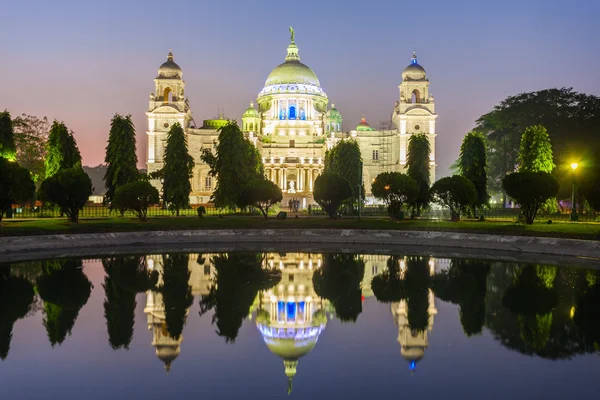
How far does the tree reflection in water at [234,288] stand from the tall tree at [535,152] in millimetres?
37313

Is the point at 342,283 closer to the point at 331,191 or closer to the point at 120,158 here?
the point at 331,191

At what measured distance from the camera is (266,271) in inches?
863

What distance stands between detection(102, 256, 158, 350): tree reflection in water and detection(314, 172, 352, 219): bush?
74.1 ft

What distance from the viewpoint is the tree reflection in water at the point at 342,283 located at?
1544 cm

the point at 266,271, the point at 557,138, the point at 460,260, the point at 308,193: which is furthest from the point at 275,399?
the point at 308,193

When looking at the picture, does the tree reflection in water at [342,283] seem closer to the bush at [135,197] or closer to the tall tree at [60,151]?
the bush at [135,197]

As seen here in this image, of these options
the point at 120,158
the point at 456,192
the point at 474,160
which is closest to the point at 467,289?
the point at 456,192

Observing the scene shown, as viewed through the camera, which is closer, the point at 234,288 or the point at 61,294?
the point at 61,294

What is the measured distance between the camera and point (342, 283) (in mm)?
19406

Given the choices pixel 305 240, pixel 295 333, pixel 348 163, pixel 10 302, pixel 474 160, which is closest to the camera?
pixel 295 333

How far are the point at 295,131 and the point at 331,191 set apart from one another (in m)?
61.1

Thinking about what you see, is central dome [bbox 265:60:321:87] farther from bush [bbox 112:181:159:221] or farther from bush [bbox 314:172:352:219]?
bush [bbox 112:181:159:221]

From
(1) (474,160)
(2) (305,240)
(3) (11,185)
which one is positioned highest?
(1) (474,160)

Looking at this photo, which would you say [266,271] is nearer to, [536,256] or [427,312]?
[427,312]
